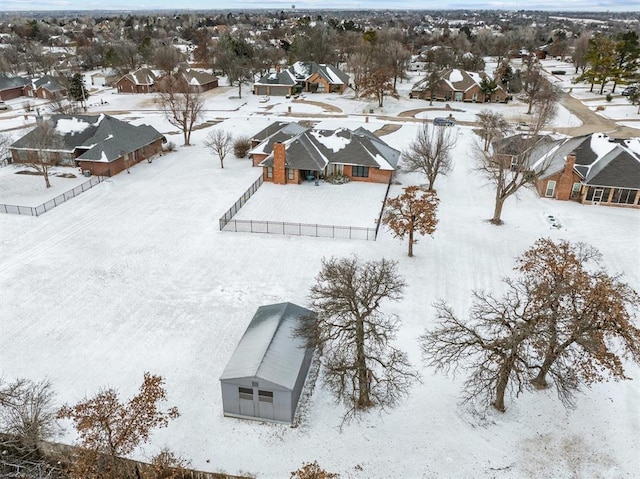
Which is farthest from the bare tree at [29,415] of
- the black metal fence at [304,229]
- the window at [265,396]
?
the black metal fence at [304,229]

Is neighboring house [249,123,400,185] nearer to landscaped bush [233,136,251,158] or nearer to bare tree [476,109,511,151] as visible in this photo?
landscaped bush [233,136,251,158]

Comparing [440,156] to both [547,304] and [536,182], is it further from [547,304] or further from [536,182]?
[547,304]

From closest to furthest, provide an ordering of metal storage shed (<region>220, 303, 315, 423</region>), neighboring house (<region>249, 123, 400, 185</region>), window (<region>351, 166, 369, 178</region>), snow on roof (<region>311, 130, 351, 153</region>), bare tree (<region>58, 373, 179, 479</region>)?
bare tree (<region>58, 373, 179, 479</region>), metal storage shed (<region>220, 303, 315, 423</region>), neighboring house (<region>249, 123, 400, 185</region>), window (<region>351, 166, 369, 178</region>), snow on roof (<region>311, 130, 351, 153</region>)

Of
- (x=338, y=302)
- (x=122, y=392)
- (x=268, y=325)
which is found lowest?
(x=122, y=392)

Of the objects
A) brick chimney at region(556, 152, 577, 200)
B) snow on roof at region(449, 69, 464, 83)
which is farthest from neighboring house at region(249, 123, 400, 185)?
snow on roof at region(449, 69, 464, 83)

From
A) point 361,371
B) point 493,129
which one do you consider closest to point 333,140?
point 493,129

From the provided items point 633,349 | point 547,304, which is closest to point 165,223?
point 547,304
